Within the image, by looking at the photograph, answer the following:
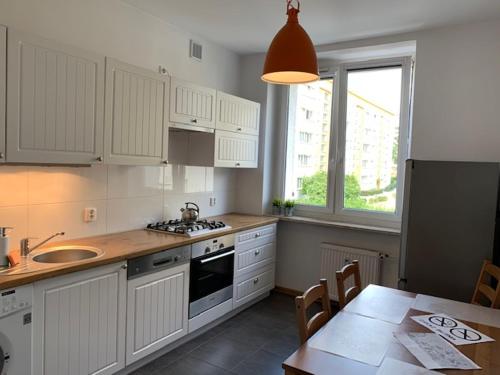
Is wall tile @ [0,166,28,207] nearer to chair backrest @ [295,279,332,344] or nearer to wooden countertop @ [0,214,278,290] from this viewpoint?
wooden countertop @ [0,214,278,290]

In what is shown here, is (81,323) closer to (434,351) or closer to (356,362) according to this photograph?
(356,362)

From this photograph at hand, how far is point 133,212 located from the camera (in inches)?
124

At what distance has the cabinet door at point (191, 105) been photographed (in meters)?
2.99

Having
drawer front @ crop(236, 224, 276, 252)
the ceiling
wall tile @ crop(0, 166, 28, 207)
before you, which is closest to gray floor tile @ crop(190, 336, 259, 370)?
drawer front @ crop(236, 224, 276, 252)

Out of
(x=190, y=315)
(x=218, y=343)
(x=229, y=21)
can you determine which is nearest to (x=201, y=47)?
(x=229, y=21)

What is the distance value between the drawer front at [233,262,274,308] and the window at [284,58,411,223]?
813 mm

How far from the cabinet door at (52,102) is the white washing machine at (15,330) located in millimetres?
694

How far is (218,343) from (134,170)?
1552 mm

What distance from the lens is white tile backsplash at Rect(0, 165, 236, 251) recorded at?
2.35 meters

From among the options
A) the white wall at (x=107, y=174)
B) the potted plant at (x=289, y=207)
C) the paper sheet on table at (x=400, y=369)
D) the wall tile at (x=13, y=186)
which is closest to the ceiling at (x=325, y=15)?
the white wall at (x=107, y=174)

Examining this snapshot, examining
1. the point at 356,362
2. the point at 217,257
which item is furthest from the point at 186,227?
the point at 356,362

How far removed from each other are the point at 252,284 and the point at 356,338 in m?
2.23

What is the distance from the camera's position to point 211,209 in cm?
405

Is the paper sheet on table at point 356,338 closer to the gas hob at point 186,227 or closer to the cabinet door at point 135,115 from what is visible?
the gas hob at point 186,227
